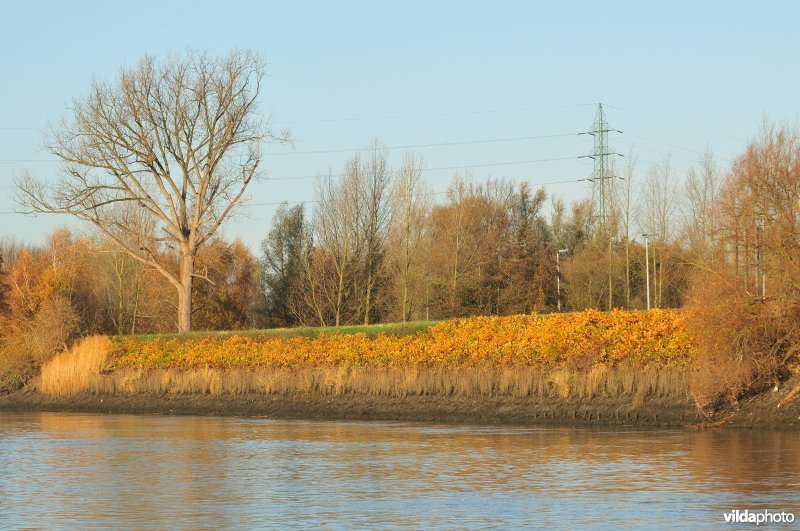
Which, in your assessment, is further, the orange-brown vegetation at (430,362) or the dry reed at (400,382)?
the orange-brown vegetation at (430,362)

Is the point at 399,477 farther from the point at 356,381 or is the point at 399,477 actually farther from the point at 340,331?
the point at 340,331

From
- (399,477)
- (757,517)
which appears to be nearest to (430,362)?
(399,477)

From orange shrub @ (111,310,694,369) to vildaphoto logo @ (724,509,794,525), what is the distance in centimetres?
1313

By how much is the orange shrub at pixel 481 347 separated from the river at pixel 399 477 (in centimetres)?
323

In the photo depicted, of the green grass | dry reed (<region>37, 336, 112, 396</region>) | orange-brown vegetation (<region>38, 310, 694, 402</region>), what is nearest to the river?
orange-brown vegetation (<region>38, 310, 694, 402</region>)

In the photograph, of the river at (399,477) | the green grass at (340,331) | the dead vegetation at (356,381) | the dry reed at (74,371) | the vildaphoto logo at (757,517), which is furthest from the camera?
the dry reed at (74,371)

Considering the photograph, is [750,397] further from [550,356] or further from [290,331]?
[290,331]

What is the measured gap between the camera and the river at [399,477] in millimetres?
13695

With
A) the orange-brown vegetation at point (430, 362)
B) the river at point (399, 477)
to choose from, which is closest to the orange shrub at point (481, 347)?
the orange-brown vegetation at point (430, 362)

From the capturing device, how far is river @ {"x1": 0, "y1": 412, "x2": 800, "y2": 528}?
13.7 m

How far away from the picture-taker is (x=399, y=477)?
17422 millimetres

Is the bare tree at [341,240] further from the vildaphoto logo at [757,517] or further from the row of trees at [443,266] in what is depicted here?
the vildaphoto logo at [757,517]

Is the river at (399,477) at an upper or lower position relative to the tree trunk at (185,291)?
lower

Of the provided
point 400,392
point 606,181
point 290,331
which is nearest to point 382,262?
point 606,181
